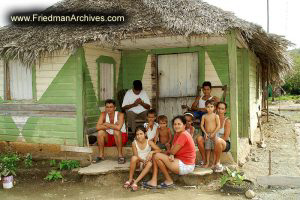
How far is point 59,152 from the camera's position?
294 inches

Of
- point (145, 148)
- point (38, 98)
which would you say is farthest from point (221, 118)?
point (38, 98)

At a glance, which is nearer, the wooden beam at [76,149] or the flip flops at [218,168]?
the flip flops at [218,168]

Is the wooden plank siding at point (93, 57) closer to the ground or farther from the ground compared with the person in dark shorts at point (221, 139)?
farther from the ground

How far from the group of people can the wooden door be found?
2276mm

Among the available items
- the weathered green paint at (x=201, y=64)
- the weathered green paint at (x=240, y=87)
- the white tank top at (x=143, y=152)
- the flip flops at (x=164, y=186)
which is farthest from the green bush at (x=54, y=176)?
the weathered green paint at (x=240, y=87)

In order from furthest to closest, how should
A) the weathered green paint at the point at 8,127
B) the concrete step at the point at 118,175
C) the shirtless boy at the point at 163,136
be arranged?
the weathered green paint at the point at 8,127, the shirtless boy at the point at 163,136, the concrete step at the point at 118,175

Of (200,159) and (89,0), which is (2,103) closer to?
(89,0)

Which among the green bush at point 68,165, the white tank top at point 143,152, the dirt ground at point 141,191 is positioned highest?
the white tank top at point 143,152

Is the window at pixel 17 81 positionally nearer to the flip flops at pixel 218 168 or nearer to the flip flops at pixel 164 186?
the flip flops at pixel 164 186

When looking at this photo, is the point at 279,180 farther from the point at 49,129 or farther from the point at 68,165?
the point at 49,129

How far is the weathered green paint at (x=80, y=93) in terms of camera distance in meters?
7.13

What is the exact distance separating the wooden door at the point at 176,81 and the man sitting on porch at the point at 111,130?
2.28 meters

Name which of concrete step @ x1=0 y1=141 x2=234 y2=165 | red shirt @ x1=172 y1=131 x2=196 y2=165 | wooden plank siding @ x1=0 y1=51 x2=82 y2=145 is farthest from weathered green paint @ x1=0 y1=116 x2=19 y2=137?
red shirt @ x1=172 y1=131 x2=196 y2=165

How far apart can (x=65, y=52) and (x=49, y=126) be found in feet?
5.86
